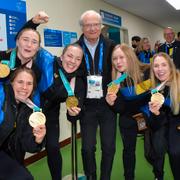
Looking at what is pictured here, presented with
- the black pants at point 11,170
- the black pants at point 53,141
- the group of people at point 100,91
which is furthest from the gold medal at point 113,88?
the black pants at point 11,170

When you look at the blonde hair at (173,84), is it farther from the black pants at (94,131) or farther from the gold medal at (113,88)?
the black pants at (94,131)

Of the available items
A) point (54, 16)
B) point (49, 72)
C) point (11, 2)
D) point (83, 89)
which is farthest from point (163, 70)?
point (54, 16)

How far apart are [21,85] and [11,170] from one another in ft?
2.12

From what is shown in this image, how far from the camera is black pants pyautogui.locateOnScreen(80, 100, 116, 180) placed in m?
2.76

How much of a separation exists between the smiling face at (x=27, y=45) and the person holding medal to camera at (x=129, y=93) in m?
0.75

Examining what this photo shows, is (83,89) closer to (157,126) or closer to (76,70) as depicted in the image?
(76,70)

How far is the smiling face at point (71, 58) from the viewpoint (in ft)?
8.50

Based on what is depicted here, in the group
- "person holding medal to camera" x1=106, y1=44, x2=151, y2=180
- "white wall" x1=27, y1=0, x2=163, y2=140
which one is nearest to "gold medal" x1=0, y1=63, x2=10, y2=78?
"person holding medal to camera" x1=106, y1=44, x2=151, y2=180

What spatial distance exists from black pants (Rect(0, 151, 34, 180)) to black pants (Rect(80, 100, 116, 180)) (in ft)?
2.40

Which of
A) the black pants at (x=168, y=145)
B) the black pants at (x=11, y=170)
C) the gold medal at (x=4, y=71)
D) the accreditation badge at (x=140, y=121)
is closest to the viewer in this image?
the black pants at (x=11, y=170)

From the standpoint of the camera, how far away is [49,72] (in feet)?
8.50

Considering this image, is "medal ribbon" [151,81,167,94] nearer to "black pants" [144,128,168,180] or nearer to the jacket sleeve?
"black pants" [144,128,168,180]

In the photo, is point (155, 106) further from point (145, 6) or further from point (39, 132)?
point (145, 6)

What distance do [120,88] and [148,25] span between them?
1013 centimetres
